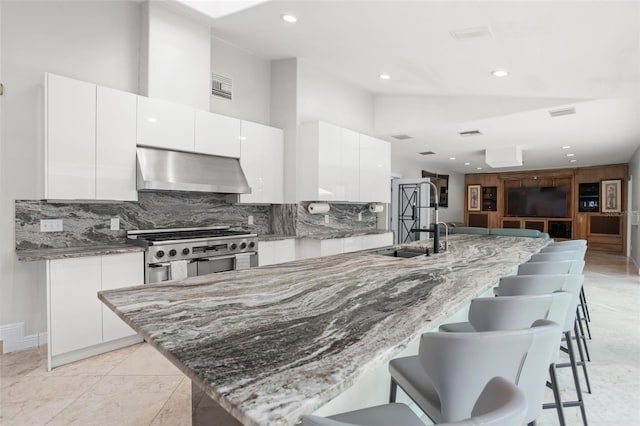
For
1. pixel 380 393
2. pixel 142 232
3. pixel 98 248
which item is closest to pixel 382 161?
pixel 142 232

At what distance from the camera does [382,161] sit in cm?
593

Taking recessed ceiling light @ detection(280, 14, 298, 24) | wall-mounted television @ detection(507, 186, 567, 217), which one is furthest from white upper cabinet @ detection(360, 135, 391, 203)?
wall-mounted television @ detection(507, 186, 567, 217)

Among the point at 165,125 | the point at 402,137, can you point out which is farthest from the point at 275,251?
the point at 402,137

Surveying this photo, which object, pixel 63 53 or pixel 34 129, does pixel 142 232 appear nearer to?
pixel 34 129

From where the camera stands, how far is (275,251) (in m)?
4.34

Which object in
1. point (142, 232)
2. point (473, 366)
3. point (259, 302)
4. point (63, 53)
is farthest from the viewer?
point (142, 232)

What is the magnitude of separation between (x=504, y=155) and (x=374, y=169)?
365 cm

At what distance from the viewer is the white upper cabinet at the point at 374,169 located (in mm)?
5496

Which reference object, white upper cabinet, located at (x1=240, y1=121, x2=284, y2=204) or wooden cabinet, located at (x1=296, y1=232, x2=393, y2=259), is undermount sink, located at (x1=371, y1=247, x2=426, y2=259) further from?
white upper cabinet, located at (x1=240, y1=121, x2=284, y2=204)

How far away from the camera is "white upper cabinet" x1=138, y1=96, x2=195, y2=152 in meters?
3.31

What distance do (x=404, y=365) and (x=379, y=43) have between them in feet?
11.1

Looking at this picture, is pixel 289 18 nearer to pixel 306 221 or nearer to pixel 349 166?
pixel 349 166

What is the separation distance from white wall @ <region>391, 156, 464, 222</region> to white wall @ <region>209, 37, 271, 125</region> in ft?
13.9

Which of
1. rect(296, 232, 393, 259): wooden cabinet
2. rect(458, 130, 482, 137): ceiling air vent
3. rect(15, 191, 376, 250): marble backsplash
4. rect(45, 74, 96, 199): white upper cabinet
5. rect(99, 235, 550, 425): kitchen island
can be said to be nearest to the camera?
rect(99, 235, 550, 425): kitchen island
